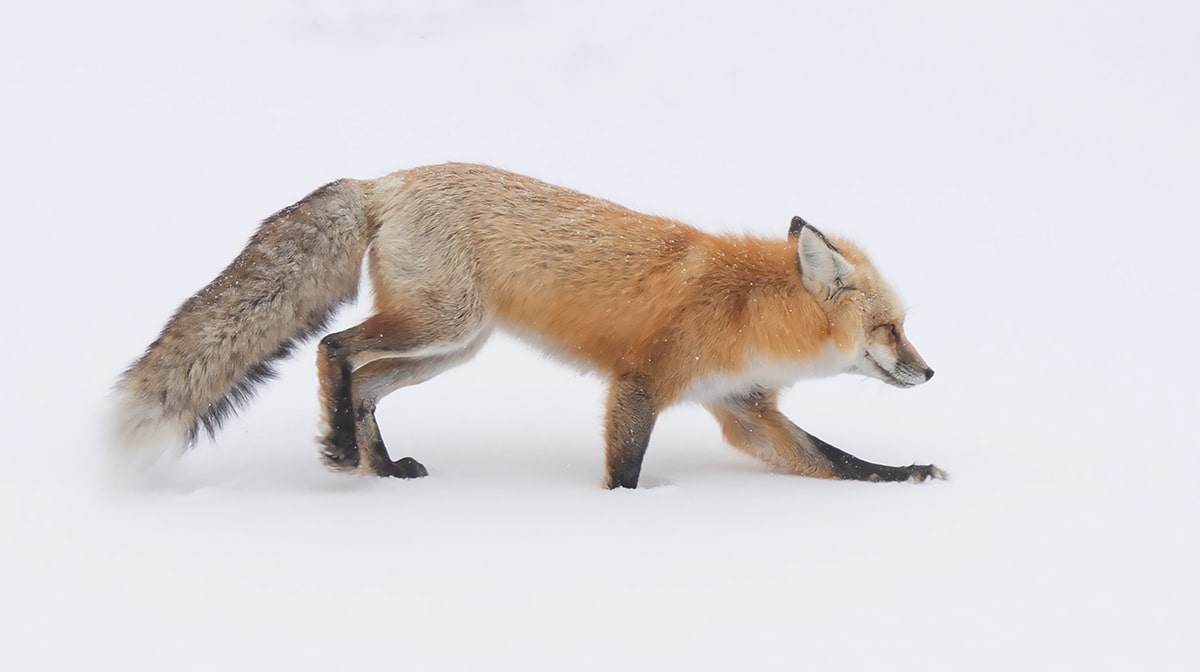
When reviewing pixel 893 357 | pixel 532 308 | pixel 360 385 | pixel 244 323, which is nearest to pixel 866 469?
pixel 893 357

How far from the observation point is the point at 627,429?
3957 millimetres

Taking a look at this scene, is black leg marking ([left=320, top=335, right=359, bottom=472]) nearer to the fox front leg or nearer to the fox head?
the fox front leg

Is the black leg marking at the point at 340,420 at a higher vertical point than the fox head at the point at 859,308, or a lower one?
lower

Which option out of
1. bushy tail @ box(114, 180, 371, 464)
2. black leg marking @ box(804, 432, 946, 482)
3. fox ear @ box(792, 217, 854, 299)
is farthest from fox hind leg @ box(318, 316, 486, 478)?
black leg marking @ box(804, 432, 946, 482)

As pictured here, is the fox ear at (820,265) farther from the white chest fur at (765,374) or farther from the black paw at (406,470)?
the black paw at (406,470)

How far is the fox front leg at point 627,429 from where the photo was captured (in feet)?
13.0

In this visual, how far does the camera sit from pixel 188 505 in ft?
11.4

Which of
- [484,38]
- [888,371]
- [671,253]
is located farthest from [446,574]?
[484,38]

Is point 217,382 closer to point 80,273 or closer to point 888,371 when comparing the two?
point 888,371

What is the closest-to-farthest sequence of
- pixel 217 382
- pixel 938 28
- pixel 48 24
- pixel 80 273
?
pixel 217 382, pixel 80 273, pixel 48 24, pixel 938 28

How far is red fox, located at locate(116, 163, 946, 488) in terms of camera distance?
13.0 feet

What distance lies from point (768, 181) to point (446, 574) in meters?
6.44

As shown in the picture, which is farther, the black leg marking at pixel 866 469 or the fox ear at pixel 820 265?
the black leg marking at pixel 866 469

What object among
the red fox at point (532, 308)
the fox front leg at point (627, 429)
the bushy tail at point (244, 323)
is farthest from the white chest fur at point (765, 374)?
the bushy tail at point (244, 323)
